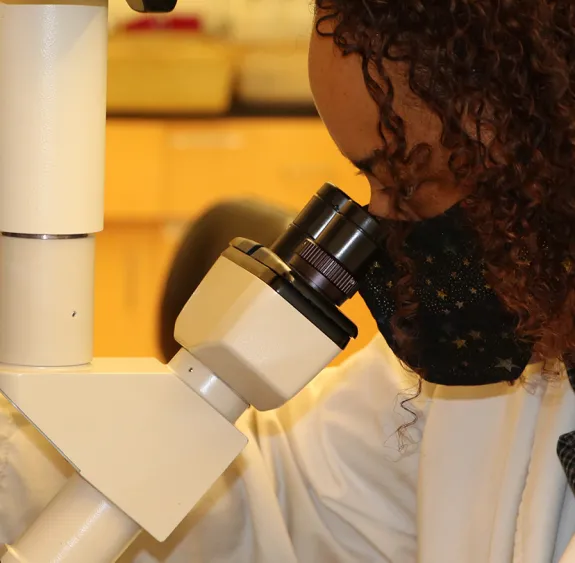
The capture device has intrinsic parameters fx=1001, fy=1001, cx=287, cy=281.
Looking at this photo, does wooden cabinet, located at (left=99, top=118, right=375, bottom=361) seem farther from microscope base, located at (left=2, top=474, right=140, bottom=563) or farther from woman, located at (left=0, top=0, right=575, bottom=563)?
microscope base, located at (left=2, top=474, right=140, bottom=563)

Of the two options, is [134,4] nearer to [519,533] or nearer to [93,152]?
[93,152]

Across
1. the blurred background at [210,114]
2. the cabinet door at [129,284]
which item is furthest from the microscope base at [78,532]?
the cabinet door at [129,284]

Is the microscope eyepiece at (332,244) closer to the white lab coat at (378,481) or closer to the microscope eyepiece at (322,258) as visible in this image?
the microscope eyepiece at (322,258)

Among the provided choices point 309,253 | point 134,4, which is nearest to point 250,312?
point 309,253

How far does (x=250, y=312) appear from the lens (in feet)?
1.69

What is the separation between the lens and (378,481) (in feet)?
2.74

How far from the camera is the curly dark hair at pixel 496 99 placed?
51 centimetres

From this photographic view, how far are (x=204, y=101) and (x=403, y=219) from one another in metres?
1.58

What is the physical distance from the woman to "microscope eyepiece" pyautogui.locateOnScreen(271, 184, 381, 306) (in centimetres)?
3

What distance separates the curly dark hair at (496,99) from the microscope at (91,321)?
7cm

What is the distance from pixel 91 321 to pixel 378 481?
0.37 metres

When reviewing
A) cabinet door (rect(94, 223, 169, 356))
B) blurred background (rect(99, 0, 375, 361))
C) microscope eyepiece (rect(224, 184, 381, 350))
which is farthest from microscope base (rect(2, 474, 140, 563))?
cabinet door (rect(94, 223, 169, 356))

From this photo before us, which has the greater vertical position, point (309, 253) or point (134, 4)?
point (134, 4)

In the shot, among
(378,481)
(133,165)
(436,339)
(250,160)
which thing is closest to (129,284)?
(133,165)
